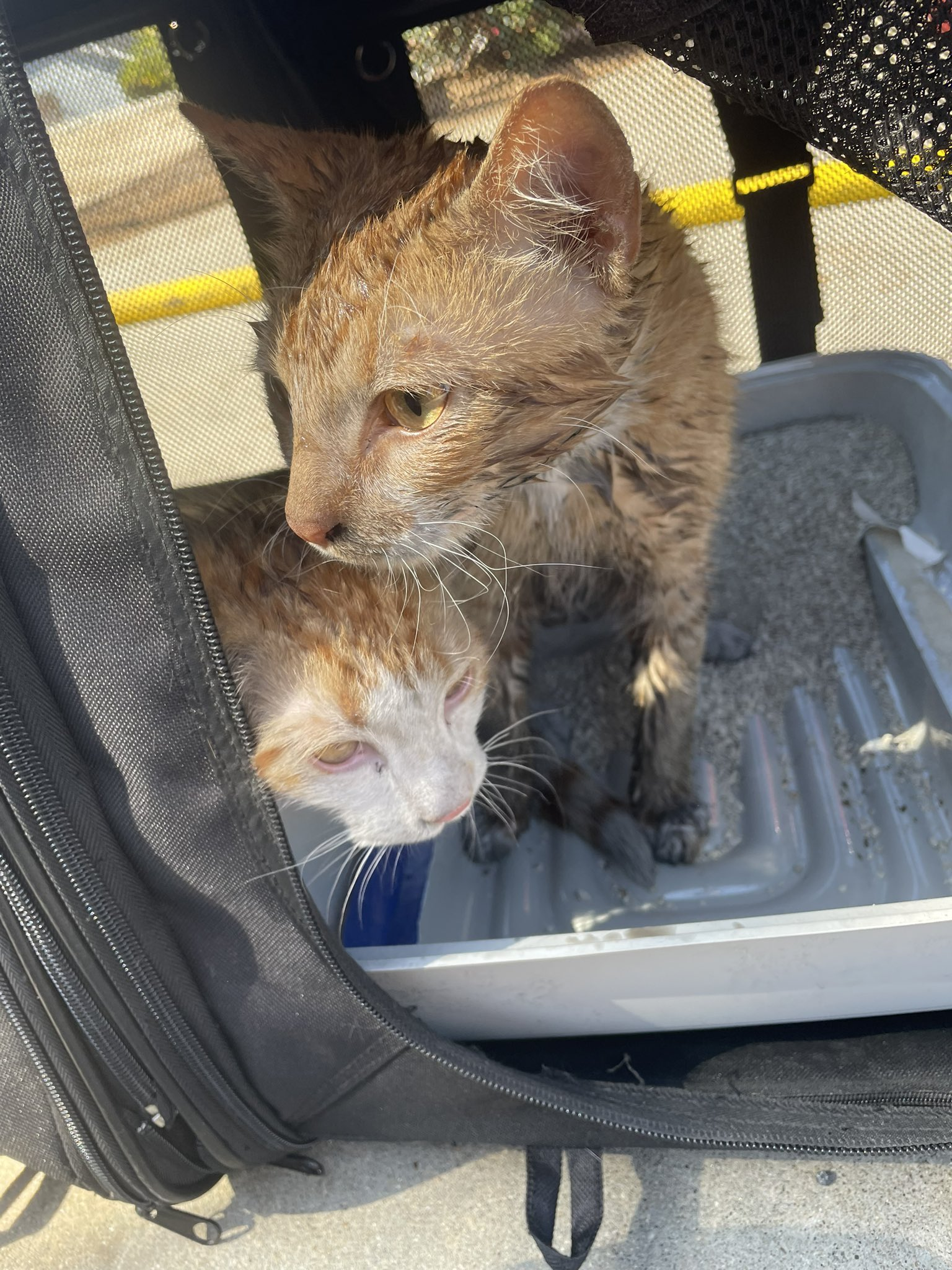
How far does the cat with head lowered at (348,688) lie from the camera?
82cm

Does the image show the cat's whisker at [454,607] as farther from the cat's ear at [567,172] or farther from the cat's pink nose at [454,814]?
the cat's ear at [567,172]

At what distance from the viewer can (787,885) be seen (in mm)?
1093

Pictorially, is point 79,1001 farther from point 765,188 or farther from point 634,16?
point 765,188

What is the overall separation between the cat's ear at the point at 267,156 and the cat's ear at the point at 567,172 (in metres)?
0.28

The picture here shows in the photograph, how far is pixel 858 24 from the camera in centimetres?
66

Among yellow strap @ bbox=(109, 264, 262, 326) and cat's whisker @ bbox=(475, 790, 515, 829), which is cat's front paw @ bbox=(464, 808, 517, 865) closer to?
cat's whisker @ bbox=(475, 790, 515, 829)

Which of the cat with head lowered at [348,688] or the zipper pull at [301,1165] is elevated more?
the cat with head lowered at [348,688]

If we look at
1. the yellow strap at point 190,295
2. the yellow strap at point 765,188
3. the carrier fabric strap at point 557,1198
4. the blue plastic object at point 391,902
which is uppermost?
the yellow strap at point 190,295

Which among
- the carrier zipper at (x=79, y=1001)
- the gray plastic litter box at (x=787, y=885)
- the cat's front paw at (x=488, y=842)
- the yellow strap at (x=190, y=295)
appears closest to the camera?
the carrier zipper at (x=79, y=1001)

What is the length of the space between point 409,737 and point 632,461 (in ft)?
1.34

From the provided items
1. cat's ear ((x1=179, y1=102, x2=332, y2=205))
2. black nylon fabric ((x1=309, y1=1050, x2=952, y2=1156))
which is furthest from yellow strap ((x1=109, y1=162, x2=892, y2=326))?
Answer: black nylon fabric ((x1=309, y1=1050, x2=952, y2=1156))

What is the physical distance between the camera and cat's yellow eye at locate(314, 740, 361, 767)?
0.83 meters

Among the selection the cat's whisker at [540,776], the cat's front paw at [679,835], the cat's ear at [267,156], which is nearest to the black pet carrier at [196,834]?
the cat's ear at [267,156]

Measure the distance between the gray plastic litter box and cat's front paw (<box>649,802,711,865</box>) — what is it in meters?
0.02
